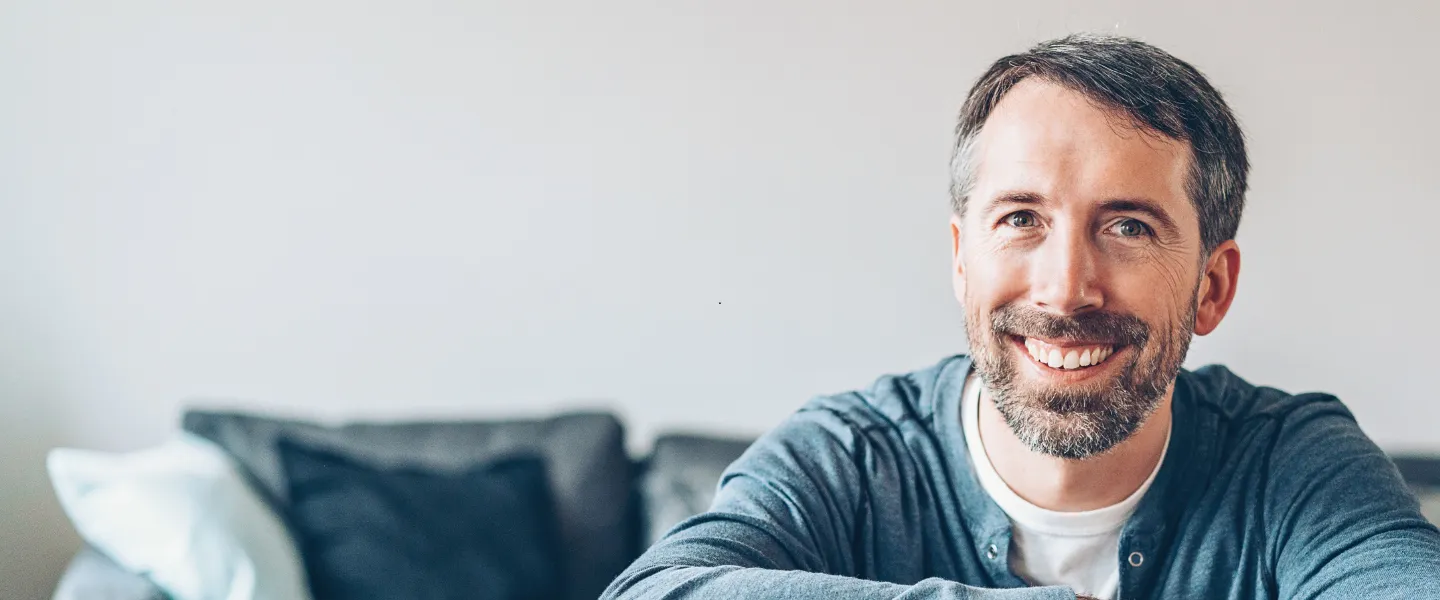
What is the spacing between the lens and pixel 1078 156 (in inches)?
54.6

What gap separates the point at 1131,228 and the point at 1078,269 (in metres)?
0.10

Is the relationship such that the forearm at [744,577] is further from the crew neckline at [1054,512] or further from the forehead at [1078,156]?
the forehead at [1078,156]

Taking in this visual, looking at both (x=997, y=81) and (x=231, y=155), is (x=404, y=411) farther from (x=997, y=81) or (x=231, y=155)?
(x=997, y=81)

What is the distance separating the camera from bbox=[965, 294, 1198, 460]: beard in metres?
1.41

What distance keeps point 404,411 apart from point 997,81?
1.83 meters

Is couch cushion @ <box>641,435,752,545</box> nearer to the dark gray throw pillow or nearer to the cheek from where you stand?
the dark gray throw pillow

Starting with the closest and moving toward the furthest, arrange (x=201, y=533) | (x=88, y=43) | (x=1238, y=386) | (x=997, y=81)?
(x=997, y=81)
(x=1238, y=386)
(x=201, y=533)
(x=88, y=43)

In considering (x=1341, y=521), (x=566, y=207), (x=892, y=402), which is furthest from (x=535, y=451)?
(x=1341, y=521)

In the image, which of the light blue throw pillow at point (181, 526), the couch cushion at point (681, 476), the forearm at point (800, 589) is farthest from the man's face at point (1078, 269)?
the light blue throw pillow at point (181, 526)

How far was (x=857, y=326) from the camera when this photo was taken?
283 cm

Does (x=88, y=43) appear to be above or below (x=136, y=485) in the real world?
above

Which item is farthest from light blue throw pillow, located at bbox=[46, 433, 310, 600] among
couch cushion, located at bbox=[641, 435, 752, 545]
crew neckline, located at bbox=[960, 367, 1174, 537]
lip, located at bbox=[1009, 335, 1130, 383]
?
lip, located at bbox=[1009, 335, 1130, 383]

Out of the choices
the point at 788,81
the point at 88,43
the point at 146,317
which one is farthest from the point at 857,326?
the point at 88,43

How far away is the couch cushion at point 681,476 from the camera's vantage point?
2512mm
